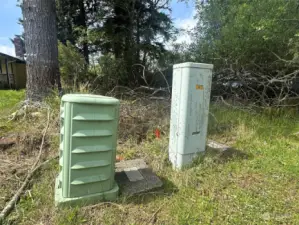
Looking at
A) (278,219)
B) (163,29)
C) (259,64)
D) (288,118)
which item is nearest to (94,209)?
(278,219)

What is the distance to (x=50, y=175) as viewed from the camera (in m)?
1.83

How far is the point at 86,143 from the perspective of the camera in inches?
54.7

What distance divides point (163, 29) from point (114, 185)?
7.03 metres

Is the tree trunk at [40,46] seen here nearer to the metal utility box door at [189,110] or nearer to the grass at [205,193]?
the grass at [205,193]

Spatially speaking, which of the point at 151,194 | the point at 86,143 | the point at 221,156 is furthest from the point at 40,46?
the point at 221,156

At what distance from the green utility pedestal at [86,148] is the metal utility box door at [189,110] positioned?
2.64 feet

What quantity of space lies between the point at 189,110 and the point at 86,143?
1106mm

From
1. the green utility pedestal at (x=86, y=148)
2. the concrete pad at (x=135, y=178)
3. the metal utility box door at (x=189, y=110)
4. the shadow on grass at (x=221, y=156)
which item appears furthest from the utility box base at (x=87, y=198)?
the shadow on grass at (x=221, y=156)

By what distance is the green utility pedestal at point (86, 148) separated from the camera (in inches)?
52.4

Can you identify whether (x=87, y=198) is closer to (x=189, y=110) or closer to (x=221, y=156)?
(x=189, y=110)

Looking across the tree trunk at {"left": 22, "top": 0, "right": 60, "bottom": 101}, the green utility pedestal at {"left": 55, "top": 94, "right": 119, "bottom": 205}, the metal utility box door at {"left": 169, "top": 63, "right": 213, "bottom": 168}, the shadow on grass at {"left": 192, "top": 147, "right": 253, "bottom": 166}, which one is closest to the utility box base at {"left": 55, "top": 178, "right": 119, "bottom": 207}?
the green utility pedestal at {"left": 55, "top": 94, "right": 119, "bottom": 205}

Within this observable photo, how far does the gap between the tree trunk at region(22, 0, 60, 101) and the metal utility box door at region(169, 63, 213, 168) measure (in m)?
2.81

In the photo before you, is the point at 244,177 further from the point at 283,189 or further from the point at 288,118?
the point at 288,118

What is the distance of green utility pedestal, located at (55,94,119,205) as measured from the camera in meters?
1.33
